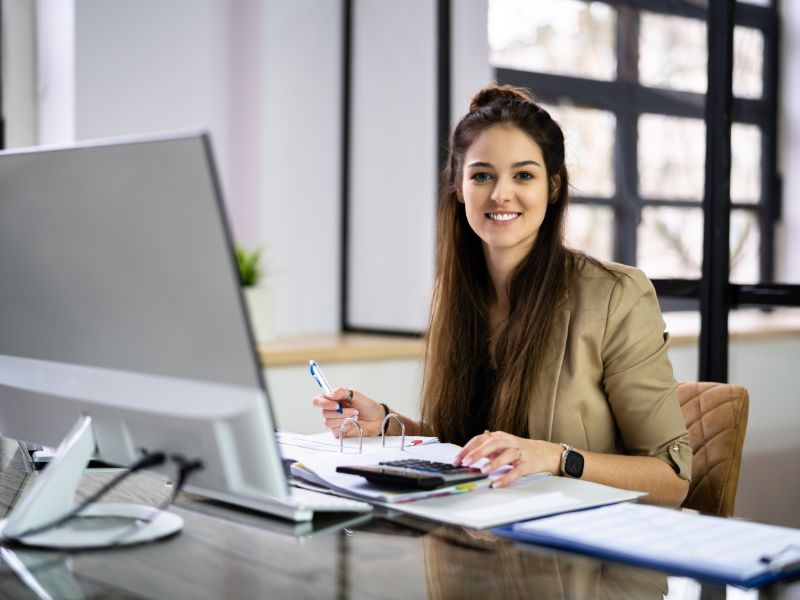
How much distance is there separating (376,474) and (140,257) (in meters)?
0.43

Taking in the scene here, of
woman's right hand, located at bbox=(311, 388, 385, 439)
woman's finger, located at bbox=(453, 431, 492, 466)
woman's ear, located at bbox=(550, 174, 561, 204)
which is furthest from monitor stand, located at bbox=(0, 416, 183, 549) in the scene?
woman's ear, located at bbox=(550, 174, 561, 204)

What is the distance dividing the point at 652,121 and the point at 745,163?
0.35m

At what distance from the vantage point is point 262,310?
3.62 m

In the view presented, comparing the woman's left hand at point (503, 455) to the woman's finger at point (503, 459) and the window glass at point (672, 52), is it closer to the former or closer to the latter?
the woman's finger at point (503, 459)

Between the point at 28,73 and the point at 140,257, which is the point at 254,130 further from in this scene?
the point at 140,257

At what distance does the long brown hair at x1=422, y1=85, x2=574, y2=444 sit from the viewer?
1.67 metres

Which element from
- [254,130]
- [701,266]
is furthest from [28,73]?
[701,266]

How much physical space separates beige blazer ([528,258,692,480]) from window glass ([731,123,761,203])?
996 mm

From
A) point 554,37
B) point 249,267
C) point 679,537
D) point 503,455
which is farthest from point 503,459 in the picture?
point 249,267

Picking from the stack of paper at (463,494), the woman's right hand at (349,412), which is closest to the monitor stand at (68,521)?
the stack of paper at (463,494)

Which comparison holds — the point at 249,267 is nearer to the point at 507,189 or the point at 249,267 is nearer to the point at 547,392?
the point at 507,189

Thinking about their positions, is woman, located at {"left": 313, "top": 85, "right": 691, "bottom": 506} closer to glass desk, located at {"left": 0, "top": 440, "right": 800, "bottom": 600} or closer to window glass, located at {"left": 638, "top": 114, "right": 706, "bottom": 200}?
glass desk, located at {"left": 0, "top": 440, "right": 800, "bottom": 600}

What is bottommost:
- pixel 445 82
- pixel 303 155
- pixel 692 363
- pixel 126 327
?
pixel 692 363

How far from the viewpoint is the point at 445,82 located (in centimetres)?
367
